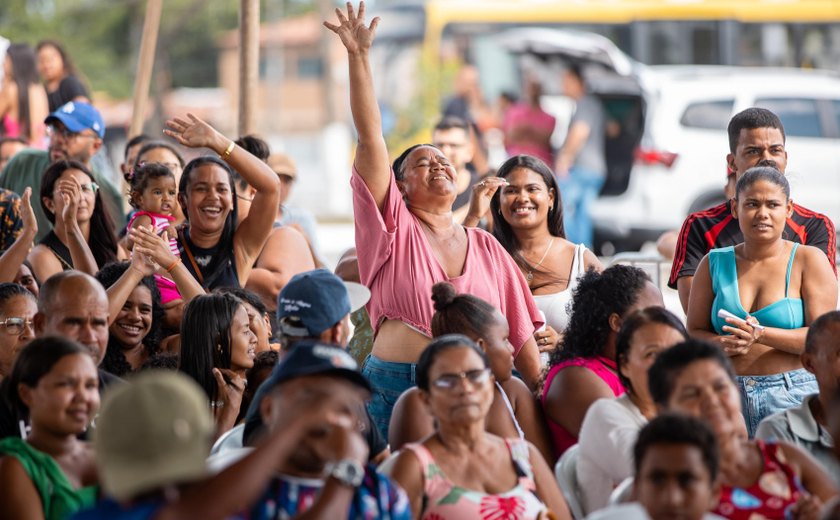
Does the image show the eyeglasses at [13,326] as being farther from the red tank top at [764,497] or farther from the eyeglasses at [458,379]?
the red tank top at [764,497]

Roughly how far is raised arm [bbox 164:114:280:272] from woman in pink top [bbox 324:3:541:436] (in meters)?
0.77

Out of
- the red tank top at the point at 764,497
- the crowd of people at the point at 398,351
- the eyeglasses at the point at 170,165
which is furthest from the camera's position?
the eyeglasses at the point at 170,165

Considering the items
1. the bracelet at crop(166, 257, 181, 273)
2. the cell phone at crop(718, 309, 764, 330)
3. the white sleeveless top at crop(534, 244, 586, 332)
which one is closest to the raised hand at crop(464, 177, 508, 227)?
the white sleeveless top at crop(534, 244, 586, 332)

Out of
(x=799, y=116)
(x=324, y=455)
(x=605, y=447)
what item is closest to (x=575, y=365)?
(x=605, y=447)

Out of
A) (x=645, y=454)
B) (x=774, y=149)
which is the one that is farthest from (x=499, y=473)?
(x=774, y=149)

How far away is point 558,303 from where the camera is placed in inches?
237

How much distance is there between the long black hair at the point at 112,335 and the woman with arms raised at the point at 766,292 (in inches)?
95.2

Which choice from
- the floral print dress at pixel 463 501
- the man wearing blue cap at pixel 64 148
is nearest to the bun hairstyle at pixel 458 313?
the floral print dress at pixel 463 501

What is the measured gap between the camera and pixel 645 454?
12.0ft

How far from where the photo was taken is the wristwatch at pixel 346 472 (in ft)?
11.4

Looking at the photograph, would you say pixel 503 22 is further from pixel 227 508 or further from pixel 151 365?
pixel 227 508

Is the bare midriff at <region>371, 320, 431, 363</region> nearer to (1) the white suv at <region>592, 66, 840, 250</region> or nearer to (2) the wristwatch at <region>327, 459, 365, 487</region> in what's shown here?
(2) the wristwatch at <region>327, 459, 365, 487</region>

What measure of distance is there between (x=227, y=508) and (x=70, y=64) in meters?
7.46

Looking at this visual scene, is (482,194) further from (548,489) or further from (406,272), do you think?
(548,489)
